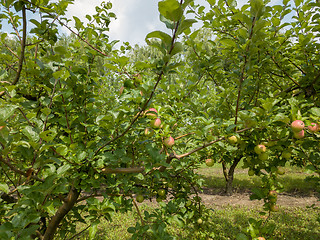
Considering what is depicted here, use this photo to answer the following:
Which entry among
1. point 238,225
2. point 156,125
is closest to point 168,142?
point 156,125

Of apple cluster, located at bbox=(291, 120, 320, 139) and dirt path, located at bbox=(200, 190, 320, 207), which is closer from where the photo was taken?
apple cluster, located at bbox=(291, 120, 320, 139)

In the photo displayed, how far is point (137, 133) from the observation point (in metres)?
1.56

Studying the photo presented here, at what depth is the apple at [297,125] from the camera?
1.12 metres

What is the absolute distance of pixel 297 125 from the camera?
1125mm

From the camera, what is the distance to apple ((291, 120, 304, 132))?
3.66ft

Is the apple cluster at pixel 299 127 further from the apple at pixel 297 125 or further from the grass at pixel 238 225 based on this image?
the grass at pixel 238 225

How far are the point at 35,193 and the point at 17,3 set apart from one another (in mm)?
986

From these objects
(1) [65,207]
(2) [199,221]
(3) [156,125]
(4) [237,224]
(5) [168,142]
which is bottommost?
(4) [237,224]

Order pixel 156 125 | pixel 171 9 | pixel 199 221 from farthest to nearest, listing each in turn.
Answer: pixel 199 221 < pixel 156 125 < pixel 171 9

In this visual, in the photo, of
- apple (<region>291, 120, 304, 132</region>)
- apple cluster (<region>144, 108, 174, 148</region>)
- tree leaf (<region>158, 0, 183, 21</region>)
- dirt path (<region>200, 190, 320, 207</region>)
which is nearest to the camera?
tree leaf (<region>158, 0, 183, 21</region>)

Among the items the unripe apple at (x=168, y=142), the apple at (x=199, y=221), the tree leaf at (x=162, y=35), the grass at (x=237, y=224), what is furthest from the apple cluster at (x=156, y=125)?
the grass at (x=237, y=224)

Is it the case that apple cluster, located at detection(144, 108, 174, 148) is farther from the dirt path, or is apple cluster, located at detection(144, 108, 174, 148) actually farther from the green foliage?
the dirt path

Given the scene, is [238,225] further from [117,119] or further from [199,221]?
[117,119]

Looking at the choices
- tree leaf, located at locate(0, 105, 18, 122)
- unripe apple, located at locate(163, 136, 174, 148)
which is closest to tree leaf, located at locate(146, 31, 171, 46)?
tree leaf, located at locate(0, 105, 18, 122)
